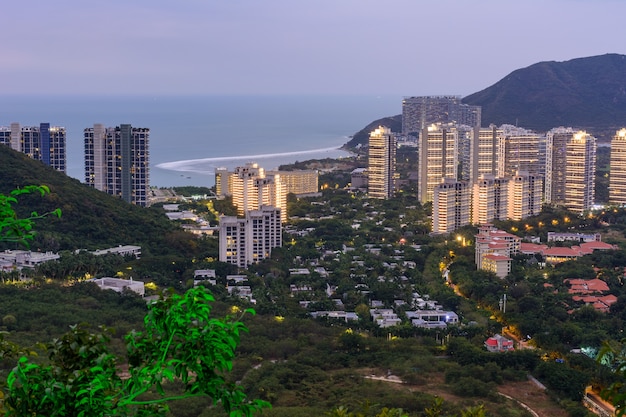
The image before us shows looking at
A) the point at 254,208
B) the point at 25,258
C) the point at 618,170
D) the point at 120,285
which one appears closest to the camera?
the point at 120,285

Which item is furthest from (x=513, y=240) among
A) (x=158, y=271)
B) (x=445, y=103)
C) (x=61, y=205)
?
(x=445, y=103)

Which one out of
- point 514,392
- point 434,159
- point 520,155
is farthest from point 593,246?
→ point 514,392

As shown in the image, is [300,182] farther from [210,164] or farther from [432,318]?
[432,318]

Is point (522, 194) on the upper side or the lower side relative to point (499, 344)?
upper

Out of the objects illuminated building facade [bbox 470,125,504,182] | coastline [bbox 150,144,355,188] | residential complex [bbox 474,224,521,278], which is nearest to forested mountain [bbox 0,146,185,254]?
residential complex [bbox 474,224,521,278]

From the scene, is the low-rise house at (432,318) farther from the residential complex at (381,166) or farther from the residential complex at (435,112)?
the residential complex at (435,112)

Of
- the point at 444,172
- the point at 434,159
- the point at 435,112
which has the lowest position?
the point at 444,172

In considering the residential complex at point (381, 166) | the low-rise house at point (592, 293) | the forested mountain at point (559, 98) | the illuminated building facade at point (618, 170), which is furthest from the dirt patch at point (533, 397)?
the forested mountain at point (559, 98)

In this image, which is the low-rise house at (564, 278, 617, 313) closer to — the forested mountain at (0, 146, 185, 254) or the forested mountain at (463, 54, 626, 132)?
the forested mountain at (0, 146, 185, 254)

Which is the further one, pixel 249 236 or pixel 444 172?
pixel 444 172
